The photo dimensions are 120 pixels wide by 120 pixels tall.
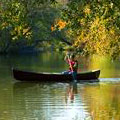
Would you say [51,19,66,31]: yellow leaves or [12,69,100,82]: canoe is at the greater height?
[51,19,66,31]: yellow leaves

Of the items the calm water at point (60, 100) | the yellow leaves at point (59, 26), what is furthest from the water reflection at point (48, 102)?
the yellow leaves at point (59, 26)

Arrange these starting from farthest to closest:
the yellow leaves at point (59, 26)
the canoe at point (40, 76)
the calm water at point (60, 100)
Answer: the canoe at point (40, 76)
the calm water at point (60, 100)
the yellow leaves at point (59, 26)

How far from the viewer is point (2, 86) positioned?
86.2 feet

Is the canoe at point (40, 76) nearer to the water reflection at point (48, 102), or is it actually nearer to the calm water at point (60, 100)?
the calm water at point (60, 100)

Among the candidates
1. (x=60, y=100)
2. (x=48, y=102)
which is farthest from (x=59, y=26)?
(x=48, y=102)

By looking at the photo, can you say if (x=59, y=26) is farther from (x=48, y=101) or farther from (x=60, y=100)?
(x=48, y=101)

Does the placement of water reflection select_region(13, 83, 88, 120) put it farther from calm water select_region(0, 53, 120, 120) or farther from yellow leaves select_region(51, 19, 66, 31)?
yellow leaves select_region(51, 19, 66, 31)

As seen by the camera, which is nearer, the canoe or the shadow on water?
the shadow on water

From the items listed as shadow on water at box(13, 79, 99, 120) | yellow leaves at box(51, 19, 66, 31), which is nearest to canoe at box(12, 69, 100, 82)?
shadow on water at box(13, 79, 99, 120)

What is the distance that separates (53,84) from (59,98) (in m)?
6.44

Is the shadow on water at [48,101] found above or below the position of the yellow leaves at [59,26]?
below

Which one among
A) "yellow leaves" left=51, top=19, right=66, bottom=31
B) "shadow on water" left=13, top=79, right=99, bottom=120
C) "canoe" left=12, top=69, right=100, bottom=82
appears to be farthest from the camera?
"canoe" left=12, top=69, right=100, bottom=82

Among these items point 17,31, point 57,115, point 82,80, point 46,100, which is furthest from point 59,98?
point 17,31

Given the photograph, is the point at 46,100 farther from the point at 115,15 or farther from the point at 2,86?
the point at 115,15
